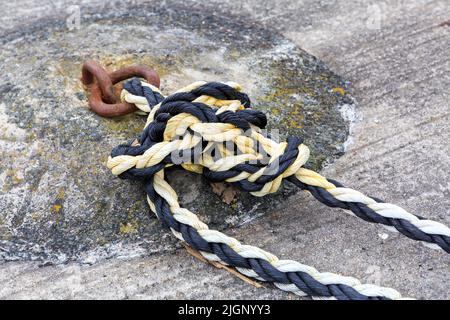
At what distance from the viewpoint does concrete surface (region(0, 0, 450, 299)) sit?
1.14 meters

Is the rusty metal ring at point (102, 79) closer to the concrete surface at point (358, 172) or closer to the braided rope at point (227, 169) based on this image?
the braided rope at point (227, 169)

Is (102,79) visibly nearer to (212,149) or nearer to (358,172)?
(212,149)

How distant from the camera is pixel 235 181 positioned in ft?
3.90

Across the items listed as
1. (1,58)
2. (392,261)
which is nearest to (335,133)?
(392,261)

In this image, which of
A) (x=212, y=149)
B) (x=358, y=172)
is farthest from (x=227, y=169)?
(x=358, y=172)

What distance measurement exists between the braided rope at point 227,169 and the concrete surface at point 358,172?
0.20ft

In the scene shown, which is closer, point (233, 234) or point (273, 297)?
point (273, 297)

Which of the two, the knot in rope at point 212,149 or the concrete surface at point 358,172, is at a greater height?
the knot in rope at point 212,149

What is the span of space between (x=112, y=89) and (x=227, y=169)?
0.44 m

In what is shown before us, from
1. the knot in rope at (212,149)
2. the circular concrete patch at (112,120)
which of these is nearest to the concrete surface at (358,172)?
the circular concrete patch at (112,120)

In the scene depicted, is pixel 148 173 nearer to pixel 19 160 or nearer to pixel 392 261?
pixel 19 160

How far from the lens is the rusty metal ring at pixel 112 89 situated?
1.39 m

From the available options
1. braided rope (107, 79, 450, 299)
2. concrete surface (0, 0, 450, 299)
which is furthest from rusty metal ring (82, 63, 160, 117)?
concrete surface (0, 0, 450, 299)

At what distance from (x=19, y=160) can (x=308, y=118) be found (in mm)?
713
